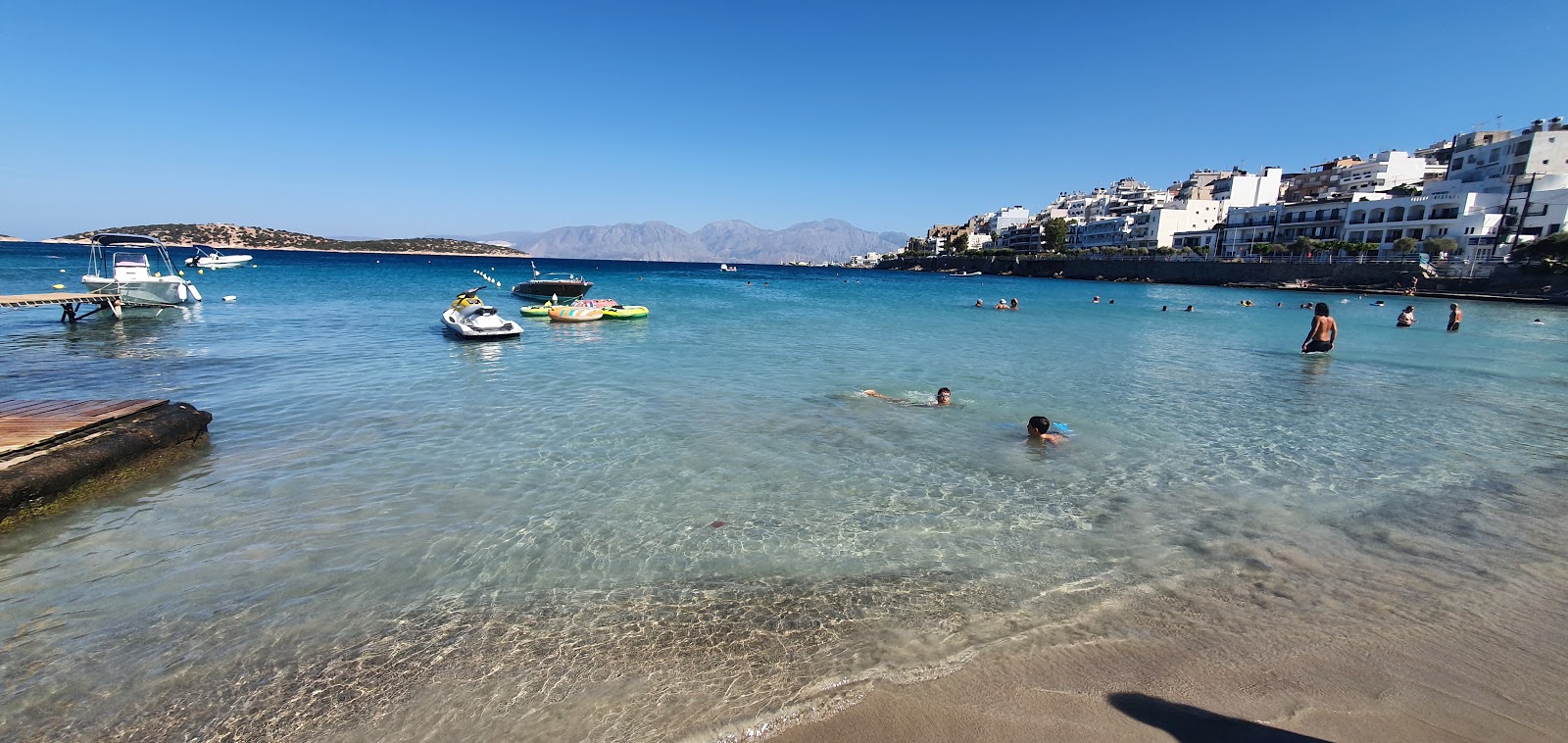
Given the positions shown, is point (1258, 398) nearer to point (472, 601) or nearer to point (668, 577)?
point (668, 577)

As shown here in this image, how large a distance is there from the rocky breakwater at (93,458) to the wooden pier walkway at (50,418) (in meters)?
0.07

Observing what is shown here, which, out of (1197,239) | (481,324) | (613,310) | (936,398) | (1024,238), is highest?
(1024,238)

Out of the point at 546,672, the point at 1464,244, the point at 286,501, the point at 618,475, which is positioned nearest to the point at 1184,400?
the point at 618,475

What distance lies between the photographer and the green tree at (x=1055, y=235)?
136250 millimetres

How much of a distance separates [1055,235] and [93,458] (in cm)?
14725

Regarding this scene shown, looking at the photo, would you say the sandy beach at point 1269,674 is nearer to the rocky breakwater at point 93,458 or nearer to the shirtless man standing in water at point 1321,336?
the rocky breakwater at point 93,458

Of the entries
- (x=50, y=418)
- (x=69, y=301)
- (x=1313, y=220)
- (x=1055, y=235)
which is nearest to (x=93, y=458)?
(x=50, y=418)

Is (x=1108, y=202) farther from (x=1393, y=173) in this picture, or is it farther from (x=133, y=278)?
(x=133, y=278)

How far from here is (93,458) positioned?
8.17 m

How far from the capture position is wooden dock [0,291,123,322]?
23672mm

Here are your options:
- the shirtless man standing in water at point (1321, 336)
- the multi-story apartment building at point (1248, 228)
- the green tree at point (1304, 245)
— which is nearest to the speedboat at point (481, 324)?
the shirtless man standing in water at point (1321, 336)

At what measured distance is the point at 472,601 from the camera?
5719 mm

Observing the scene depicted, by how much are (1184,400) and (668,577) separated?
13.2 m

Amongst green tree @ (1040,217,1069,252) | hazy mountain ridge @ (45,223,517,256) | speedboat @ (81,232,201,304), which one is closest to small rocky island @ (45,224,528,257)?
hazy mountain ridge @ (45,223,517,256)
